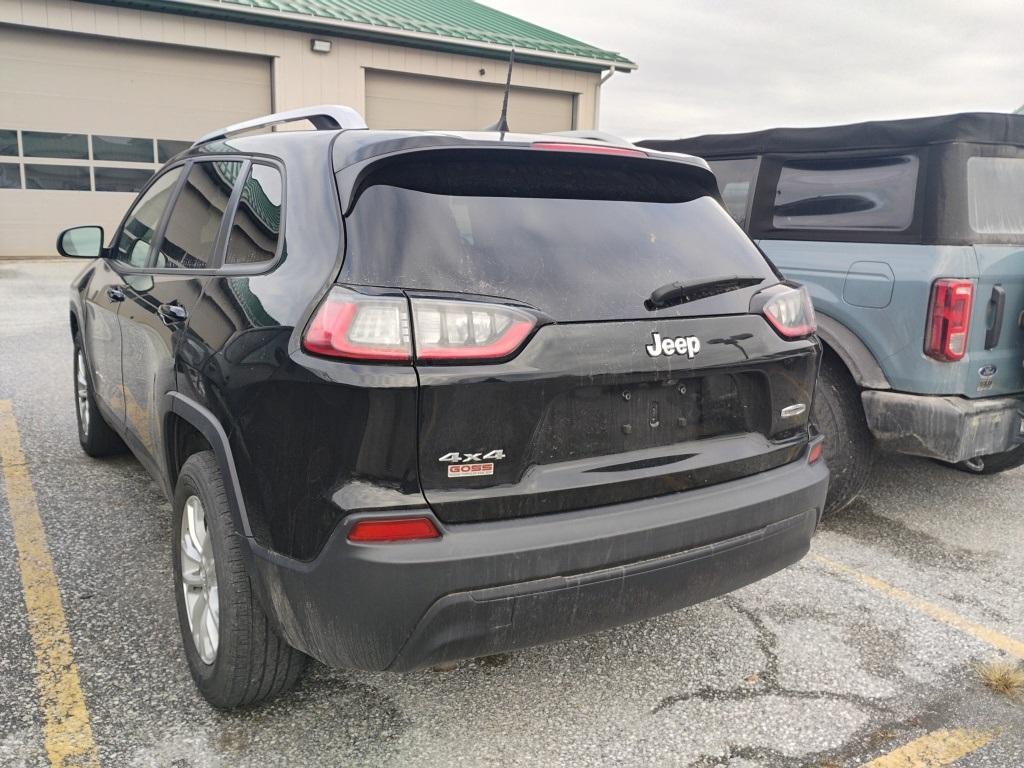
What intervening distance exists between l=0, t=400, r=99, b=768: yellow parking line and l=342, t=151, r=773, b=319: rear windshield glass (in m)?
1.52

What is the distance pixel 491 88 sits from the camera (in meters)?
19.5

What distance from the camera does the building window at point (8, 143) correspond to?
15.7m

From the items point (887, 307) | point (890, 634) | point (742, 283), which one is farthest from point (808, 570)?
point (742, 283)

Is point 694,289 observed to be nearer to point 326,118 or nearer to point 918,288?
point 326,118

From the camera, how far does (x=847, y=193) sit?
4312 mm

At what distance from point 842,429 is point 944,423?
460mm

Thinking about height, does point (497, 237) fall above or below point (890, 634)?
above

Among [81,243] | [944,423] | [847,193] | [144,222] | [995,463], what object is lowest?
[995,463]

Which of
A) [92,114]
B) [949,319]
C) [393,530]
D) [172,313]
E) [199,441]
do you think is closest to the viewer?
[393,530]

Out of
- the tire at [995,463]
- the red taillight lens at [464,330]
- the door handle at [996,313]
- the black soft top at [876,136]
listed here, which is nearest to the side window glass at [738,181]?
the black soft top at [876,136]

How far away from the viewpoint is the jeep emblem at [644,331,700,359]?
2.25 meters

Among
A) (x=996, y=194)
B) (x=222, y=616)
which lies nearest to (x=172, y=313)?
(x=222, y=616)

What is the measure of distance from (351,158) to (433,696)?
1626 mm

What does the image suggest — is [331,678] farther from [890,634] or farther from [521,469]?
[890,634]
